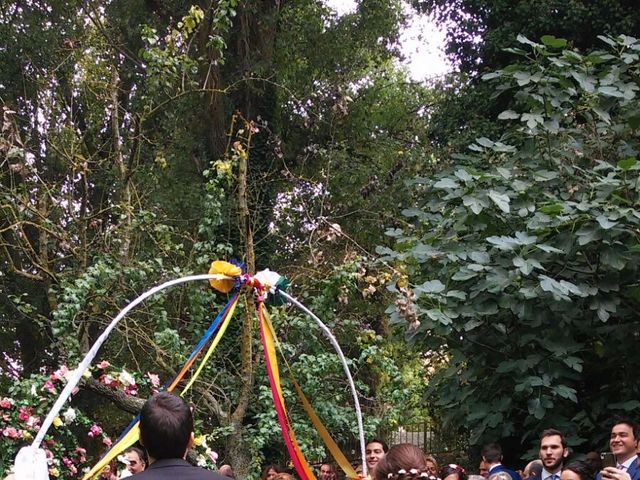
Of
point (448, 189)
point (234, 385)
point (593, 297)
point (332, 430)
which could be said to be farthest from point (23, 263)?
point (593, 297)

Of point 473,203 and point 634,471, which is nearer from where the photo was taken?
point 634,471

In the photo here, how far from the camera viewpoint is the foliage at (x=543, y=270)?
19.4 ft

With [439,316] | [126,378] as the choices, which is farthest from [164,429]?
[126,378]

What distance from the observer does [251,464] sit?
7.94 metres

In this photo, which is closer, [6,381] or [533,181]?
[533,181]

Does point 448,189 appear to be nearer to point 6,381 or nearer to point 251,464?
point 251,464

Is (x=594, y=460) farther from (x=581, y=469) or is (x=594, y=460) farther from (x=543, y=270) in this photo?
(x=543, y=270)

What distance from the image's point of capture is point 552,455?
5.40 m

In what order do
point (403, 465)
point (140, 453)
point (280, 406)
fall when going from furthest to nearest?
point (140, 453), point (280, 406), point (403, 465)

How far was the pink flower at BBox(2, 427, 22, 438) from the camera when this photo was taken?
6117 mm

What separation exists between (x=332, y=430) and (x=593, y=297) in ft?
10.7

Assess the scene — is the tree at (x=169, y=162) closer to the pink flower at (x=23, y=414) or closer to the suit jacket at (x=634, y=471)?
the pink flower at (x=23, y=414)

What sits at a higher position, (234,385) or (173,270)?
(173,270)

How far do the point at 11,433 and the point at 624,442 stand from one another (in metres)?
4.14
